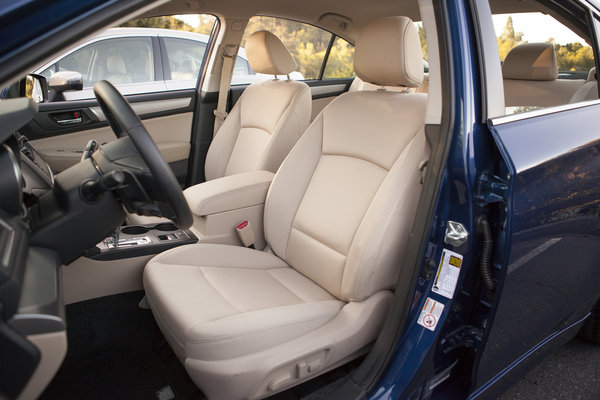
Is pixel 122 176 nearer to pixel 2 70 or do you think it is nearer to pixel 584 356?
pixel 2 70

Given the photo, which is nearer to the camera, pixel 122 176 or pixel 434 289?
pixel 122 176

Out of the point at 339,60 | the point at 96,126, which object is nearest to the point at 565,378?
the point at 96,126

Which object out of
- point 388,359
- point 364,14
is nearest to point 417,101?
point 388,359

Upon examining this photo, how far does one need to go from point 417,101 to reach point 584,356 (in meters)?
1.31

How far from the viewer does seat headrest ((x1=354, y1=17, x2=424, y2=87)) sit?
151cm

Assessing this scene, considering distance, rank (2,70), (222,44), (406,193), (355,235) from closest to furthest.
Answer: (2,70) < (406,193) < (355,235) < (222,44)

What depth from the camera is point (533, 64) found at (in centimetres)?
213

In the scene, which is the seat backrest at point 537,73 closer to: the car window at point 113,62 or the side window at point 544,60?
the side window at point 544,60

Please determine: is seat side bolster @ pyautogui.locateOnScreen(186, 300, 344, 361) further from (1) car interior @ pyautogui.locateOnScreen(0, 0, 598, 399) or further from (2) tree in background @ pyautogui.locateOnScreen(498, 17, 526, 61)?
(2) tree in background @ pyautogui.locateOnScreen(498, 17, 526, 61)

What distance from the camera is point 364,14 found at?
3.14 metres

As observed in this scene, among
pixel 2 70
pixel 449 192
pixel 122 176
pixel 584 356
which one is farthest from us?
pixel 584 356

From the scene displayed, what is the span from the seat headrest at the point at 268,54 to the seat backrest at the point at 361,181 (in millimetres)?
806

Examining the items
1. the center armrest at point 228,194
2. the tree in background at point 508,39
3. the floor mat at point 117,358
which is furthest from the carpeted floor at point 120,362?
the tree in background at point 508,39

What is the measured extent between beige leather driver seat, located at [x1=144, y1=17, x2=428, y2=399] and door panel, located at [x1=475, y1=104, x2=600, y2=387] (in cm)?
32
